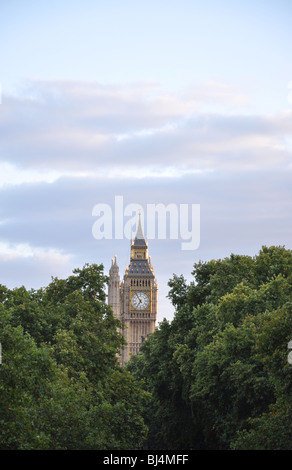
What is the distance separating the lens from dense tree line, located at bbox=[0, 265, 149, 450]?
2131 inches

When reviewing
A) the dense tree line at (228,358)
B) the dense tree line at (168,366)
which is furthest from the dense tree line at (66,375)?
the dense tree line at (228,358)

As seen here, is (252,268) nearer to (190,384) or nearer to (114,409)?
(190,384)

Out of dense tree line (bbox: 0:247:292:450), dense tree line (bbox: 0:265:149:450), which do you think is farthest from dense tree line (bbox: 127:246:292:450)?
dense tree line (bbox: 0:265:149:450)

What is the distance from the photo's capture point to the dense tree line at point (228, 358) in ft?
190

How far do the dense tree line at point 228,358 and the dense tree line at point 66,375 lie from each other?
4.93 m

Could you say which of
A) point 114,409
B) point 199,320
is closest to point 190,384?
point 199,320

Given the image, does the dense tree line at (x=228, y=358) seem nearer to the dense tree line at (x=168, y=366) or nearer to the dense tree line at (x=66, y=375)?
the dense tree line at (x=168, y=366)

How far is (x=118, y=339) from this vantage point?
87.9m

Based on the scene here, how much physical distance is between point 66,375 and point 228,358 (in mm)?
9584

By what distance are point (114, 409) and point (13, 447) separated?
14.7 metres

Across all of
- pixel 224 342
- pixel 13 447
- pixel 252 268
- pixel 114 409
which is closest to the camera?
pixel 13 447

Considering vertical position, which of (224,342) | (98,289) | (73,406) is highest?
(98,289)

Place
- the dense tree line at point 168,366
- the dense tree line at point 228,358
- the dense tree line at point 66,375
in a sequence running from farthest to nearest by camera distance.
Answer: the dense tree line at point 228,358, the dense tree line at point 168,366, the dense tree line at point 66,375
